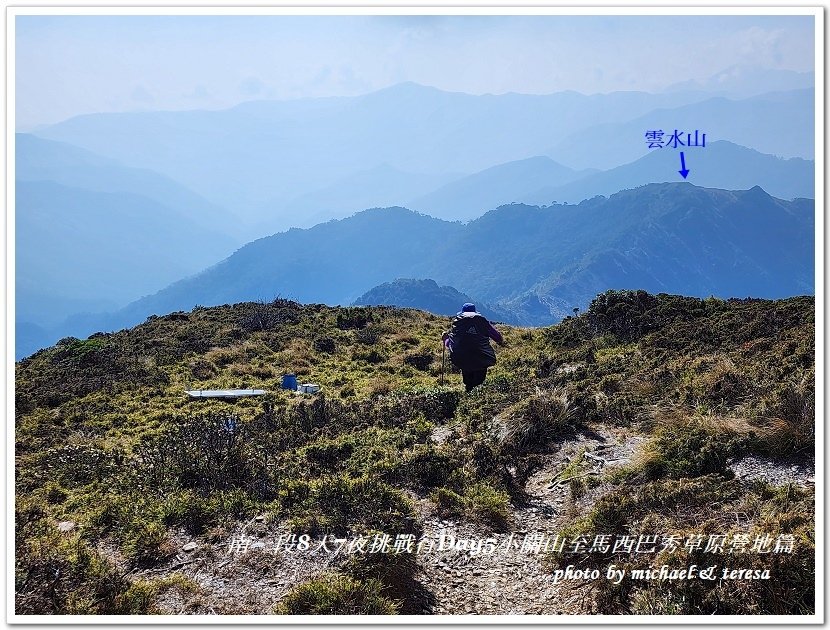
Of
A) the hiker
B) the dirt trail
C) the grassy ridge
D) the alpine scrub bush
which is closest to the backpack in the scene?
the hiker

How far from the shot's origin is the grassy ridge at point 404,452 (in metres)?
5.57

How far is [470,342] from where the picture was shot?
37.8 feet

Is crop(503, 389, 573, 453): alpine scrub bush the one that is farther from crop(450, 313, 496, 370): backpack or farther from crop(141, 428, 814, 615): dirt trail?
crop(450, 313, 496, 370): backpack

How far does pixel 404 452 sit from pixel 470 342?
341cm

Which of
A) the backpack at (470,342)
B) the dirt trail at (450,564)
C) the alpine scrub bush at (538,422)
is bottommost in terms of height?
the dirt trail at (450,564)

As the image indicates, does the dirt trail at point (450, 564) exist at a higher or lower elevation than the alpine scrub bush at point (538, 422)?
lower

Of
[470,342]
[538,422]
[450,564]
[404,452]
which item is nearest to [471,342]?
[470,342]

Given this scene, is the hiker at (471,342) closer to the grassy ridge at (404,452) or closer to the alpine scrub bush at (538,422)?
the grassy ridge at (404,452)

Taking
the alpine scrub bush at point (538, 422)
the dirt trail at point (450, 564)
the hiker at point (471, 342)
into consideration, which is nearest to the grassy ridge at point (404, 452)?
the alpine scrub bush at point (538, 422)

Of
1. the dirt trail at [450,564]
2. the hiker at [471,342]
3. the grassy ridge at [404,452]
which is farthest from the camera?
the hiker at [471,342]

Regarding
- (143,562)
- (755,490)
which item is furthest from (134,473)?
(755,490)

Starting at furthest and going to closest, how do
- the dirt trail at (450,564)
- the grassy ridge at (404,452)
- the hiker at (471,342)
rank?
the hiker at (471,342) → the grassy ridge at (404,452) → the dirt trail at (450,564)

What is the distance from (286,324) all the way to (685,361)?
826 inches

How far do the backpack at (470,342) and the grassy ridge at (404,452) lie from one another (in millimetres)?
870
